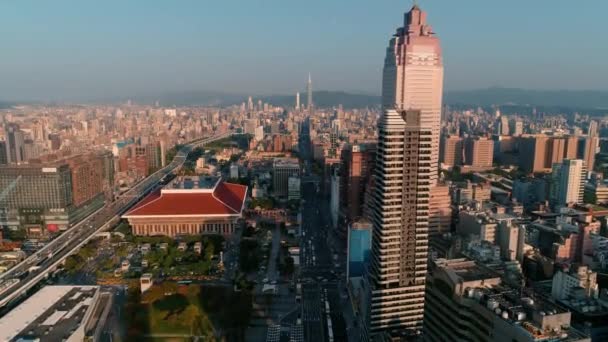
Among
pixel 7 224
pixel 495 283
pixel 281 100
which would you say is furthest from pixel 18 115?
pixel 281 100

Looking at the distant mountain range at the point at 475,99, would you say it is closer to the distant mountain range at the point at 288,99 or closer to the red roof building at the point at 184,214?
the distant mountain range at the point at 288,99

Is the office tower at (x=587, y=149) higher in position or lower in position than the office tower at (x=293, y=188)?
higher

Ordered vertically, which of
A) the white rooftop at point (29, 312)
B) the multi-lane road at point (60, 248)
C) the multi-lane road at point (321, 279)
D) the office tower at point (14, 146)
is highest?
the office tower at point (14, 146)

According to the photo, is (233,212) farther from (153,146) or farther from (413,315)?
(153,146)

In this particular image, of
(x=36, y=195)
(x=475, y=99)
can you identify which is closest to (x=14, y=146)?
(x=36, y=195)

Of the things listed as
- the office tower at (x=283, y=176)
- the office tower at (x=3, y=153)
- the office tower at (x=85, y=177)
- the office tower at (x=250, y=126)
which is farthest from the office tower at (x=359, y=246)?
A: the office tower at (x=250, y=126)

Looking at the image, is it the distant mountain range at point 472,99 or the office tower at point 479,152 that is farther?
the distant mountain range at point 472,99

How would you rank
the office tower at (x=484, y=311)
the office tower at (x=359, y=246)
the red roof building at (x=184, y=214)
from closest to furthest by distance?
1. the office tower at (x=484, y=311)
2. the office tower at (x=359, y=246)
3. the red roof building at (x=184, y=214)

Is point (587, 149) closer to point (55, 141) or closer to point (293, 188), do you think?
point (293, 188)
